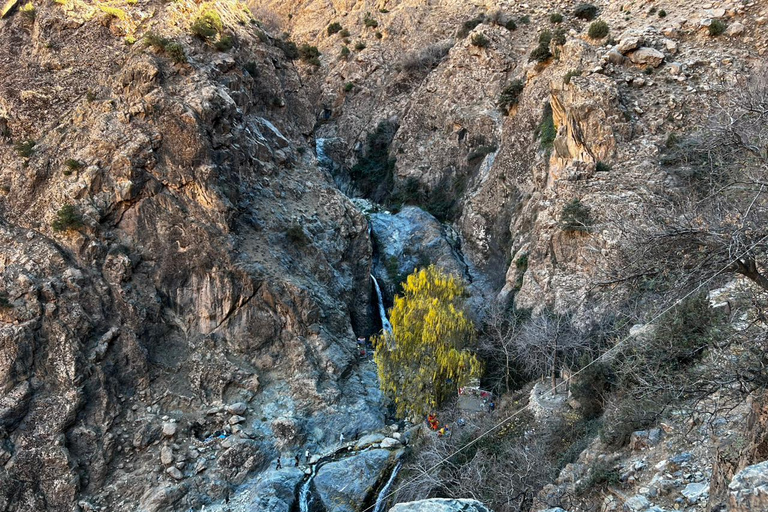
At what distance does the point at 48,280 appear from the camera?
21.3m

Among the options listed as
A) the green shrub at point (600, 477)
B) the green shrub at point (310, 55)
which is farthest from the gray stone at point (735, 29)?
the green shrub at point (310, 55)

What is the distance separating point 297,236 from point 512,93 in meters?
15.5

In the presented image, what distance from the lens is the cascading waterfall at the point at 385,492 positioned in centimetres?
1836

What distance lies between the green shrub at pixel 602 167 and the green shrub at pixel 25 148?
76.4 feet

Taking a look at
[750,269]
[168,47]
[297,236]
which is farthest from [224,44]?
[750,269]

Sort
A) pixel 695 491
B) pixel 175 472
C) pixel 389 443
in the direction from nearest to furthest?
pixel 695 491
pixel 175 472
pixel 389 443

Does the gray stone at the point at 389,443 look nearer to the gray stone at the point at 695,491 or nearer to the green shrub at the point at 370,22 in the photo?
the gray stone at the point at 695,491

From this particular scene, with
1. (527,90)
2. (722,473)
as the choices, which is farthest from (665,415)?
(527,90)

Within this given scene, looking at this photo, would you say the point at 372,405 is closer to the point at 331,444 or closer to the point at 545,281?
the point at 331,444

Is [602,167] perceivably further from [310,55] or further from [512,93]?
[310,55]

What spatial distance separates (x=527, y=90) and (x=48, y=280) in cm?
2511

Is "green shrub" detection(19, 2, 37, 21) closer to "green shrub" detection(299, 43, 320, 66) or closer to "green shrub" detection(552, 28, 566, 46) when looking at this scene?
"green shrub" detection(299, 43, 320, 66)

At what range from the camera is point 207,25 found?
2942 cm

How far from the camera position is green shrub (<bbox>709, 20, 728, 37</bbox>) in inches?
1069
